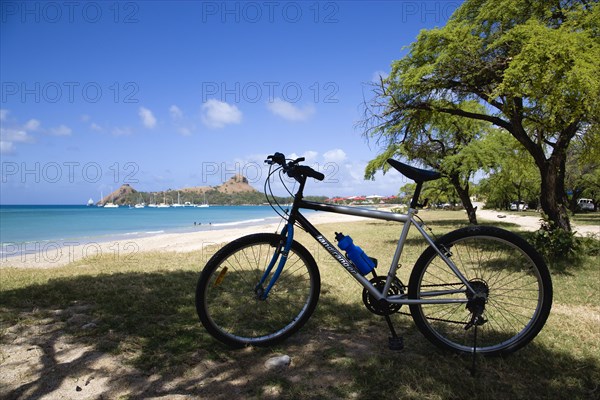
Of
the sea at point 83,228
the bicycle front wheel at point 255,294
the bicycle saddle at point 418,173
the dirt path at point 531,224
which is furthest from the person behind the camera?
the sea at point 83,228

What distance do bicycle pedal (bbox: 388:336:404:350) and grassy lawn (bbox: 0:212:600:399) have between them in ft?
0.24

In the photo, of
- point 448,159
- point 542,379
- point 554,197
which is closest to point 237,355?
point 542,379

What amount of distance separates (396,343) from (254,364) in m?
1.37

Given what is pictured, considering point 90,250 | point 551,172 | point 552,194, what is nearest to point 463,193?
point 552,194

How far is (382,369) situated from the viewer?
3.10 metres

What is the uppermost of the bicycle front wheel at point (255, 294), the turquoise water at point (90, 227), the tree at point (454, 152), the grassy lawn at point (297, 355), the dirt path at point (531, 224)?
the tree at point (454, 152)

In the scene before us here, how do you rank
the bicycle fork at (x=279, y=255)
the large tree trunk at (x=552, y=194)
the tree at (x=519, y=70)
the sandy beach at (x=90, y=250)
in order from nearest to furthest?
the bicycle fork at (x=279, y=255) < the tree at (x=519, y=70) < the large tree trunk at (x=552, y=194) < the sandy beach at (x=90, y=250)

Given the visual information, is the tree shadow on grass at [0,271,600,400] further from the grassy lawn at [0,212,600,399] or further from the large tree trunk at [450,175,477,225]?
the large tree trunk at [450,175,477,225]

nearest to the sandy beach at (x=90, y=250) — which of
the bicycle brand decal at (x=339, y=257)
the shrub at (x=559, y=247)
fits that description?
the bicycle brand decal at (x=339, y=257)

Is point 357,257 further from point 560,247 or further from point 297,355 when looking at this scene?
point 560,247

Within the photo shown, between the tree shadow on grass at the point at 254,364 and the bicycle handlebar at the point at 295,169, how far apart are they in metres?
1.69

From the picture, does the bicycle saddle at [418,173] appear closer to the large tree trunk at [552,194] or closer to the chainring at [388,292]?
the chainring at [388,292]

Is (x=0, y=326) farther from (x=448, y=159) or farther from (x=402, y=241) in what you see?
(x=448, y=159)

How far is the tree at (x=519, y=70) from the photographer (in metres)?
8.12
